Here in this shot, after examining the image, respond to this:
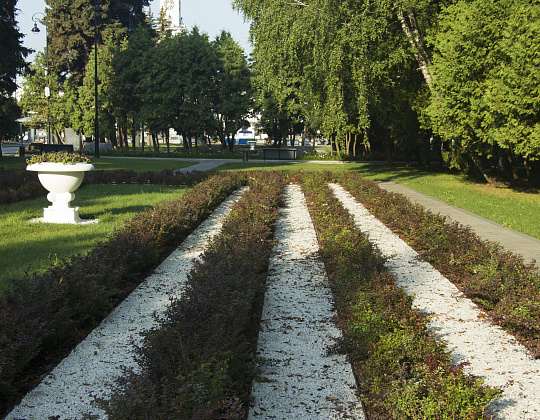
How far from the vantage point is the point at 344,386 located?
3.49 metres

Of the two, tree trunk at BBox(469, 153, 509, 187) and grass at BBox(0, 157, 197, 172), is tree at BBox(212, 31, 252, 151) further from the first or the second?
tree trunk at BBox(469, 153, 509, 187)

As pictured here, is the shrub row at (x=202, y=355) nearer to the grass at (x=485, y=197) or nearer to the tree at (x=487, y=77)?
the grass at (x=485, y=197)

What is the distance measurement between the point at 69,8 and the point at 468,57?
42442 mm

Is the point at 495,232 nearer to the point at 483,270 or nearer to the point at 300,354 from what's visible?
the point at 483,270

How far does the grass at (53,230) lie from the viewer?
21.0ft

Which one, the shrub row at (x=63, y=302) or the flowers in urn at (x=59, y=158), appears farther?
the flowers in urn at (x=59, y=158)

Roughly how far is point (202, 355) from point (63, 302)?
1875mm

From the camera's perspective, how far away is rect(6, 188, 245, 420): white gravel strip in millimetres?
3141

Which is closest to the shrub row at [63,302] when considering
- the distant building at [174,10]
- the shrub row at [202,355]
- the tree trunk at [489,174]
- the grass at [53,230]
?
the grass at [53,230]

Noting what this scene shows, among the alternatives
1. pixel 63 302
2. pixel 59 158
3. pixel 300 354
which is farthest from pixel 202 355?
pixel 59 158

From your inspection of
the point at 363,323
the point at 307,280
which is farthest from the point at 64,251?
the point at 363,323

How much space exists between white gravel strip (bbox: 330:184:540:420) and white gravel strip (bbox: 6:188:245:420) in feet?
8.72

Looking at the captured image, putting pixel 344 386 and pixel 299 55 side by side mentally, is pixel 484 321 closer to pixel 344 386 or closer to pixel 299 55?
pixel 344 386

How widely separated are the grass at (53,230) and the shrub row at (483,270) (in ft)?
15.3
